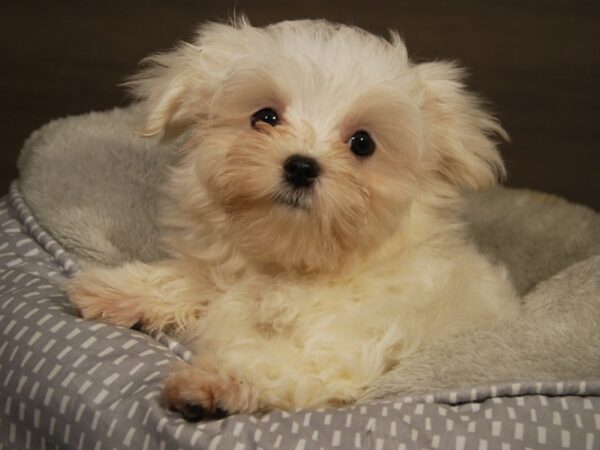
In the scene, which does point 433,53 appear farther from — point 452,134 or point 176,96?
point 176,96

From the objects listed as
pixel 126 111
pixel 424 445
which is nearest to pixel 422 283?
pixel 424 445

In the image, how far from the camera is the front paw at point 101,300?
1.43 metres

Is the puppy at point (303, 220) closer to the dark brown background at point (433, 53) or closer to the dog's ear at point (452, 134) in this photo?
the dog's ear at point (452, 134)

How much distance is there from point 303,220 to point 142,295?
1.26 ft

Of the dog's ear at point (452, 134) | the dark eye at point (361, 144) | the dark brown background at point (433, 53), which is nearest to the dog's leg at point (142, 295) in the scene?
the dark eye at point (361, 144)

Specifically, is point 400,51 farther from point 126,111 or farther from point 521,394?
point 126,111

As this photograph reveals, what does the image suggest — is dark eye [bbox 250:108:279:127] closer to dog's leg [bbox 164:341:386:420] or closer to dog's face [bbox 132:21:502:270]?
dog's face [bbox 132:21:502:270]

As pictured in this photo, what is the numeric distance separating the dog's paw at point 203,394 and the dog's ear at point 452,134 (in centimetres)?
60

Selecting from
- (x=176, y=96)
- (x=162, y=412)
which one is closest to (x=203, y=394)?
(x=162, y=412)

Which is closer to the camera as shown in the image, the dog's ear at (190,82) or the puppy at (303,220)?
the puppy at (303,220)

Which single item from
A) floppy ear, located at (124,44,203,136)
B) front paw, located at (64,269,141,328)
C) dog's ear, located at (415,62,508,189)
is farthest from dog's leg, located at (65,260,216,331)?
dog's ear, located at (415,62,508,189)

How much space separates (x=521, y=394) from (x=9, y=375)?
0.86 meters

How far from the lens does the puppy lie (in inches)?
49.5

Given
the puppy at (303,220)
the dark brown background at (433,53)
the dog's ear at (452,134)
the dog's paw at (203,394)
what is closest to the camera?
the dog's paw at (203,394)
